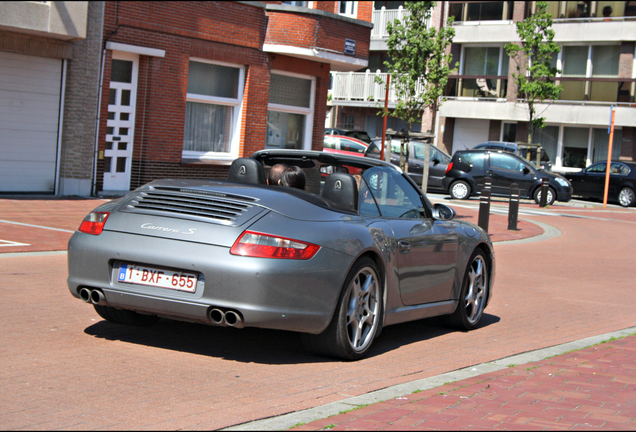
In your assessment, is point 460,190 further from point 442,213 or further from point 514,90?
point 442,213

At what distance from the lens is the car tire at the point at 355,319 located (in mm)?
5578

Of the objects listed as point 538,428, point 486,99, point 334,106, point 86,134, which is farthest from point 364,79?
point 538,428

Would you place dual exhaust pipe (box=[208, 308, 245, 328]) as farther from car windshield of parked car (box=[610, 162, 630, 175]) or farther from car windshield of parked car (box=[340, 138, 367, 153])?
car windshield of parked car (box=[340, 138, 367, 153])

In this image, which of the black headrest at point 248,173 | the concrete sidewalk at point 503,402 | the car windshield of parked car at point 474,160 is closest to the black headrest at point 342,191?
the black headrest at point 248,173

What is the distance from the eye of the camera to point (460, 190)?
29.0 meters

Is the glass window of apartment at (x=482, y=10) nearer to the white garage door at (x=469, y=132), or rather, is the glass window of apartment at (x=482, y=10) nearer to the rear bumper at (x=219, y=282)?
the white garage door at (x=469, y=132)

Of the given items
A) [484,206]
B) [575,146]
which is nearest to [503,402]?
[484,206]

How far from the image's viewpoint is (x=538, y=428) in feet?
14.1

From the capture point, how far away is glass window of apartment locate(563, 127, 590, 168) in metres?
43.5

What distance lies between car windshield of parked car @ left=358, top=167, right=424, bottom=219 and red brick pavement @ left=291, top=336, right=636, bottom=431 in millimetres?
1573

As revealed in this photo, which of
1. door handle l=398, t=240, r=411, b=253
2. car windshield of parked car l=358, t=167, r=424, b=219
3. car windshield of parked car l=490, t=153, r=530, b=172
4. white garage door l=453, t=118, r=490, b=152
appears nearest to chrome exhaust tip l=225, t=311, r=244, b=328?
car windshield of parked car l=358, t=167, r=424, b=219

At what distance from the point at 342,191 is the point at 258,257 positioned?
3.89 ft

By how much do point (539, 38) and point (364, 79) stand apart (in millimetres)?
13443

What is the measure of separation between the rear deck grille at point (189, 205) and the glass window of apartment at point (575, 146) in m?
40.7
